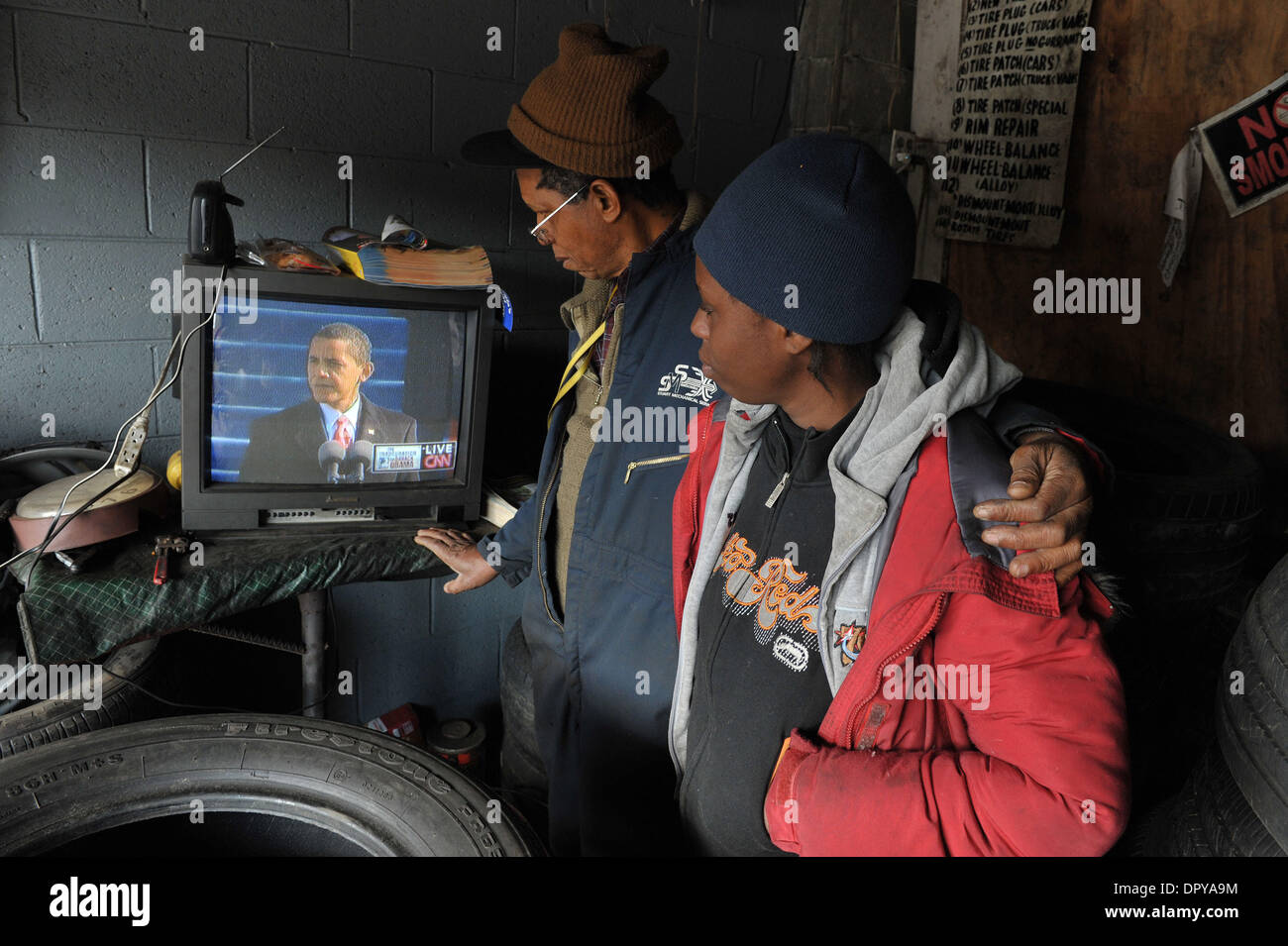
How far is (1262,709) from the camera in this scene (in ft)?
4.13

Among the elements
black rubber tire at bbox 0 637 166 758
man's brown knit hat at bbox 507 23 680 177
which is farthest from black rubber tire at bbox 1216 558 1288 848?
black rubber tire at bbox 0 637 166 758

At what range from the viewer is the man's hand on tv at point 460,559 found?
211 cm

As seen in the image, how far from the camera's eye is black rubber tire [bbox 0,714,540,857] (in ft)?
4.61

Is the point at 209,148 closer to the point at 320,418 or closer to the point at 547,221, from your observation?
the point at 320,418

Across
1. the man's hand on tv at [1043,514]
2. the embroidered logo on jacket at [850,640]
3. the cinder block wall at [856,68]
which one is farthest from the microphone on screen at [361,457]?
the cinder block wall at [856,68]

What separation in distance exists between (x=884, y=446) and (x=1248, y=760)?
0.71m

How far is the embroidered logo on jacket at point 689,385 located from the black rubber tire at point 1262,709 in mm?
924

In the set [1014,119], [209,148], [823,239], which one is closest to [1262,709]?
[823,239]

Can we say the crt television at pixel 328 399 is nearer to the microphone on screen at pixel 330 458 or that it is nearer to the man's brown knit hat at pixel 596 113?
the microphone on screen at pixel 330 458

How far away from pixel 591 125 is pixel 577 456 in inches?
26.7

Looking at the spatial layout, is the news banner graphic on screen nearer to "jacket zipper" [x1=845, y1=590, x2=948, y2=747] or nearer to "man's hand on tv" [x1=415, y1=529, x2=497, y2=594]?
"man's hand on tv" [x1=415, y1=529, x2=497, y2=594]

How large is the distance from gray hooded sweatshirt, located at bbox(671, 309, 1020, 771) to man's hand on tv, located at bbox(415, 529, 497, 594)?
1.10 metres
